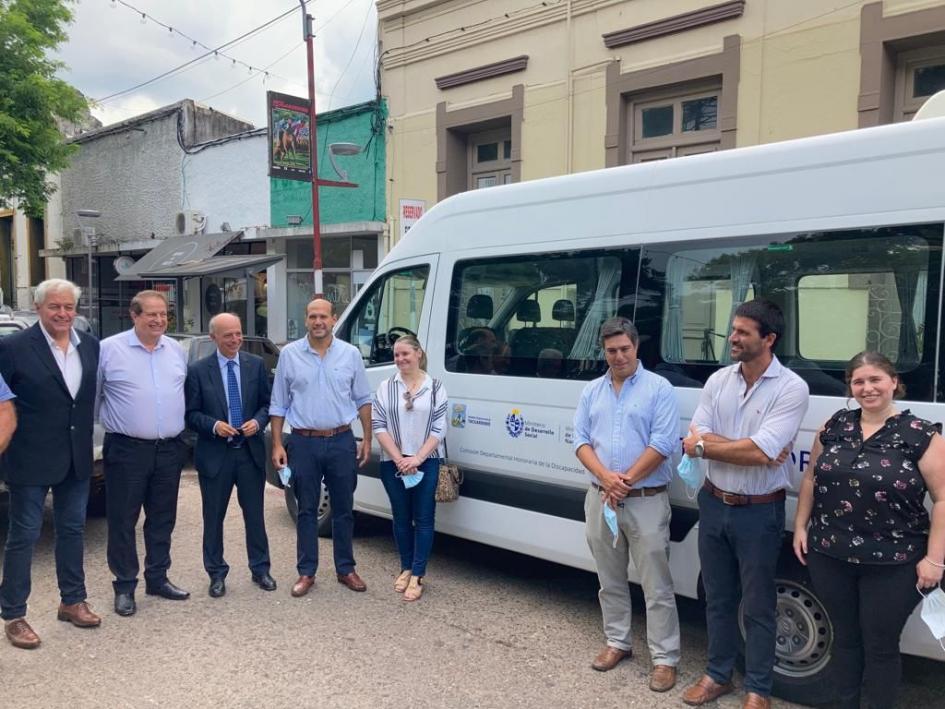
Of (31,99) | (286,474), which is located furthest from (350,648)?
(31,99)

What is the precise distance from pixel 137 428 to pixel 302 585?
4.47 ft

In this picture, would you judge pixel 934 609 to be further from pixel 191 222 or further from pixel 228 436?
pixel 191 222

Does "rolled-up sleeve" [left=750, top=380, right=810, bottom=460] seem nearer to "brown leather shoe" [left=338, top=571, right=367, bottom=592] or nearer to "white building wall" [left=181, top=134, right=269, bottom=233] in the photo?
"brown leather shoe" [left=338, top=571, right=367, bottom=592]

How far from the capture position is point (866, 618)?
2959 millimetres

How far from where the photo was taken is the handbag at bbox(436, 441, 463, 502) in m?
4.70

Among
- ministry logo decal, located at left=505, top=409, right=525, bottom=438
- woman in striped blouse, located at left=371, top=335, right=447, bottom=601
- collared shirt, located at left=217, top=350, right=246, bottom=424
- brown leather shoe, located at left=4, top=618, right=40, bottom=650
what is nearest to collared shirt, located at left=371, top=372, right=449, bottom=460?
woman in striped blouse, located at left=371, top=335, right=447, bottom=601

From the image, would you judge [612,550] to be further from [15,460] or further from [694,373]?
[15,460]

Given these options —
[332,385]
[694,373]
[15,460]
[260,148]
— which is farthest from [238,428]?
[260,148]

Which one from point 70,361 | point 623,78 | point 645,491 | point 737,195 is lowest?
point 645,491

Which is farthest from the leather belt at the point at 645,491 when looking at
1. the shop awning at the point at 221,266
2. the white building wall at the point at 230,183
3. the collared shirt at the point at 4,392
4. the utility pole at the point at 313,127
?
the white building wall at the point at 230,183

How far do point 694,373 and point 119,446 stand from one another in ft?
10.4

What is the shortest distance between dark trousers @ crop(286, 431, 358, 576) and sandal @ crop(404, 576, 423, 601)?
0.43 m

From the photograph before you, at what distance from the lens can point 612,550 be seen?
3.74 m

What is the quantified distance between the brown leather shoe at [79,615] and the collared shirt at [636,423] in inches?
111
